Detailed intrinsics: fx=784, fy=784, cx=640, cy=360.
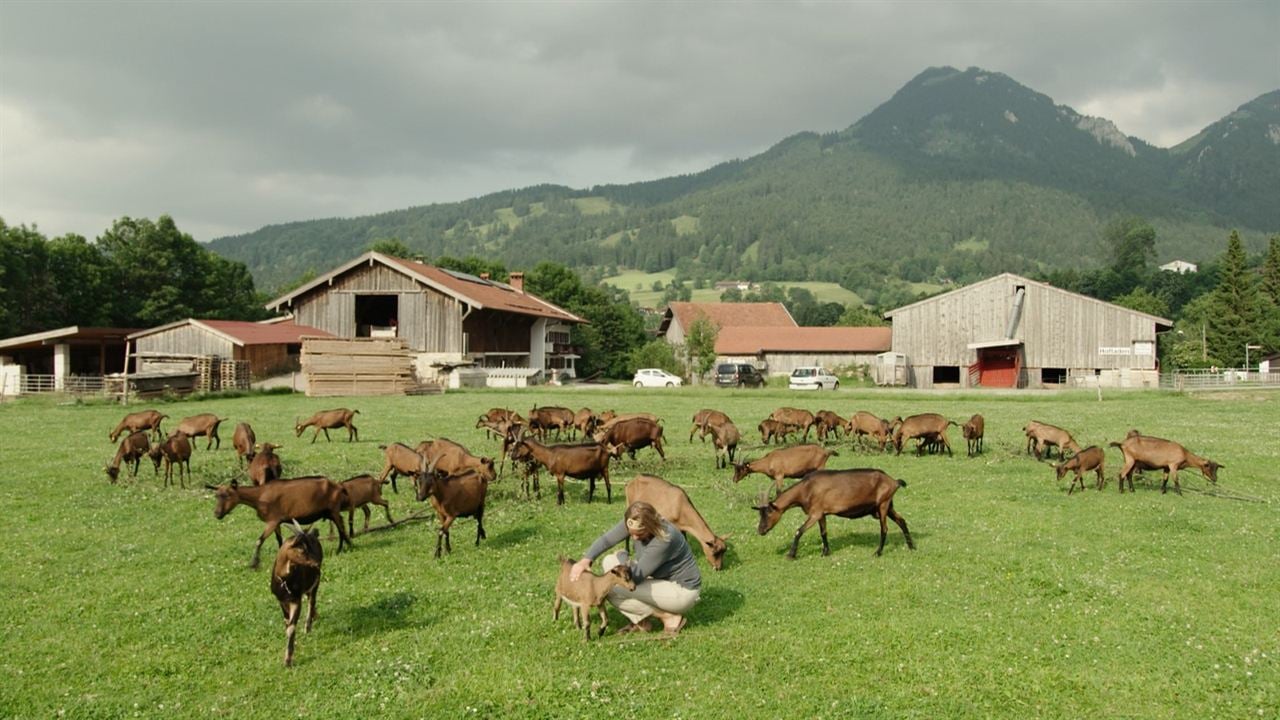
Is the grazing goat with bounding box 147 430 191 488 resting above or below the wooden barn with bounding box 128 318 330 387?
below

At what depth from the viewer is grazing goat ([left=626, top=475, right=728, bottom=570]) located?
10438 mm

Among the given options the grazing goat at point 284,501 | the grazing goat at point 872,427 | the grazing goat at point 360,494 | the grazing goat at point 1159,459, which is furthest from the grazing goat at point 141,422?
the grazing goat at point 1159,459

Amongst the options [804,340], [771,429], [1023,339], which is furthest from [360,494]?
[804,340]

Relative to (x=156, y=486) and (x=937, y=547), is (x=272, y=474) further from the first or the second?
(x=937, y=547)

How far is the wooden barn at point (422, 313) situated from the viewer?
58.1 m

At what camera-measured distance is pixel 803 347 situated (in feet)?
260

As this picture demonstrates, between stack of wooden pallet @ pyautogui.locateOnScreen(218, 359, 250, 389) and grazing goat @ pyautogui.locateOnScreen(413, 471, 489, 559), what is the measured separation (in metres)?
40.1

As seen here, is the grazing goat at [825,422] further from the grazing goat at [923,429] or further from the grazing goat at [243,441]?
the grazing goat at [243,441]

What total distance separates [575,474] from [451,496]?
3.50 metres

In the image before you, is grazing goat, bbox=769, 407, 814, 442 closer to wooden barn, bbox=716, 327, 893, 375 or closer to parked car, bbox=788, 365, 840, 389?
parked car, bbox=788, 365, 840, 389

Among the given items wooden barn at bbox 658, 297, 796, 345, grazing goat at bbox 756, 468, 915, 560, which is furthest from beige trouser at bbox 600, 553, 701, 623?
wooden barn at bbox 658, 297, 796, 345

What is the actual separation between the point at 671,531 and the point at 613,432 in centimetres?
1126

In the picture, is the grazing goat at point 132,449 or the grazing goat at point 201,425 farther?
the grazing goat at point 201,425

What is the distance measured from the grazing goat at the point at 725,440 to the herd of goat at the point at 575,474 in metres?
0.04
